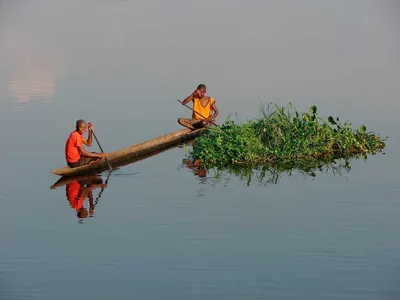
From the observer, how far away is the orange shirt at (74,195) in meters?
16.9

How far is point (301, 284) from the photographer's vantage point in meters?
13.2

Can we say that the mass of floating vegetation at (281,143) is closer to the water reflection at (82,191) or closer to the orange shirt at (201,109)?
the orange shirt at (201,109)

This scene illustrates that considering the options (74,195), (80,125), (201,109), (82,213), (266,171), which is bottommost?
(82,213)

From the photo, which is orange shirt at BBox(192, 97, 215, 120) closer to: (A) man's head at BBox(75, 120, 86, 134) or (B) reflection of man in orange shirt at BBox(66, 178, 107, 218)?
(A) man's head at BBox(75, 120, 86, 134)

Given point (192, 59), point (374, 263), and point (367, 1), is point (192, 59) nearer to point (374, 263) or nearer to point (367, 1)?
point (367, 1)

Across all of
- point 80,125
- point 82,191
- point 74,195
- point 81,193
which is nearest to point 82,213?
point 74,195

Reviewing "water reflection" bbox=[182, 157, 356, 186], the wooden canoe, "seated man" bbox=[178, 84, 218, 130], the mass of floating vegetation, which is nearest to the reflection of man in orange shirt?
the wooden canoe

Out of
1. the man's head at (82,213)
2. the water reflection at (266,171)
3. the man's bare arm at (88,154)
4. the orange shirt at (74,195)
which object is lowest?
the man's head at (82,213)

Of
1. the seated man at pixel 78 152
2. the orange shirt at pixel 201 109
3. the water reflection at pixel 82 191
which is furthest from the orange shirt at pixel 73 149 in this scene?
the orange shirt at pixel 201 109

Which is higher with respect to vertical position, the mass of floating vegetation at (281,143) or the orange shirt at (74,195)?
the mass of floating vegetation at (281,143)

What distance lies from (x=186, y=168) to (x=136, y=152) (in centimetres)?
92

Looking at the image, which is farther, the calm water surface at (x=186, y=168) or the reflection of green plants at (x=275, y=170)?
the reflection of green plants at (x=275, y=170)

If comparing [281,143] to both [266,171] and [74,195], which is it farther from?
[74,195]

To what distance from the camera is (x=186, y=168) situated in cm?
1916
